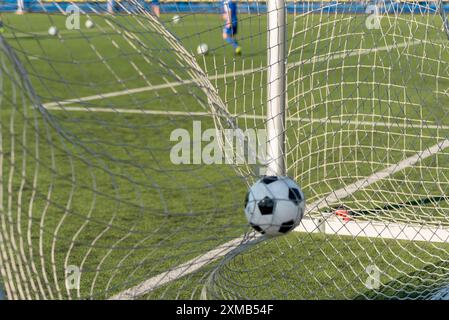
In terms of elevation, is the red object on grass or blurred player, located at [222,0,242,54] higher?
blurred player, located at [222,0,242,54]

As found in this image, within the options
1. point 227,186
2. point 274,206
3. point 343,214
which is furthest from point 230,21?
point 274,206

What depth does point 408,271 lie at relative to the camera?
481 centimetres

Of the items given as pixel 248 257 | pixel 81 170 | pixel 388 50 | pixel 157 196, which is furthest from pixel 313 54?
pixel 81 170

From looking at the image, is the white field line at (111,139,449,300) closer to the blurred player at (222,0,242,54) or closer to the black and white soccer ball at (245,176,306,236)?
the black and white soccer ball at (245,176,306,236)

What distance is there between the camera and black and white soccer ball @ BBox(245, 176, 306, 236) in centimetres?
368

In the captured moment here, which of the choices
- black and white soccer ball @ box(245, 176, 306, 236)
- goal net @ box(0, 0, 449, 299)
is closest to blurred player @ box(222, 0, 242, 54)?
goal net @ box(0, 0, 449, 299)

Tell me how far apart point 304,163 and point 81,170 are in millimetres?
2130

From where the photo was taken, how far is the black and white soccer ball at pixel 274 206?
3.68m

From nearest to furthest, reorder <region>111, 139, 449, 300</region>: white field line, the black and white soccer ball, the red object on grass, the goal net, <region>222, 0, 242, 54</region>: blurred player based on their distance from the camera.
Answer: the goal net < the black and white soccer ball < <region>111, 139, 449, 300</region>: white field line < <region>222, 0, 242, 54</region>: blurred player < the red object on grass

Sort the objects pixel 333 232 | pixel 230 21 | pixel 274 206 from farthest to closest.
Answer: pixel 230 21, pixel 333 232, pixel 274 206

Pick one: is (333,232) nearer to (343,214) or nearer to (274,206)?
(343,214)

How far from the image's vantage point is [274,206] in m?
3.67

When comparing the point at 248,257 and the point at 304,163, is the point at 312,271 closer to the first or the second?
the point at 248,257
